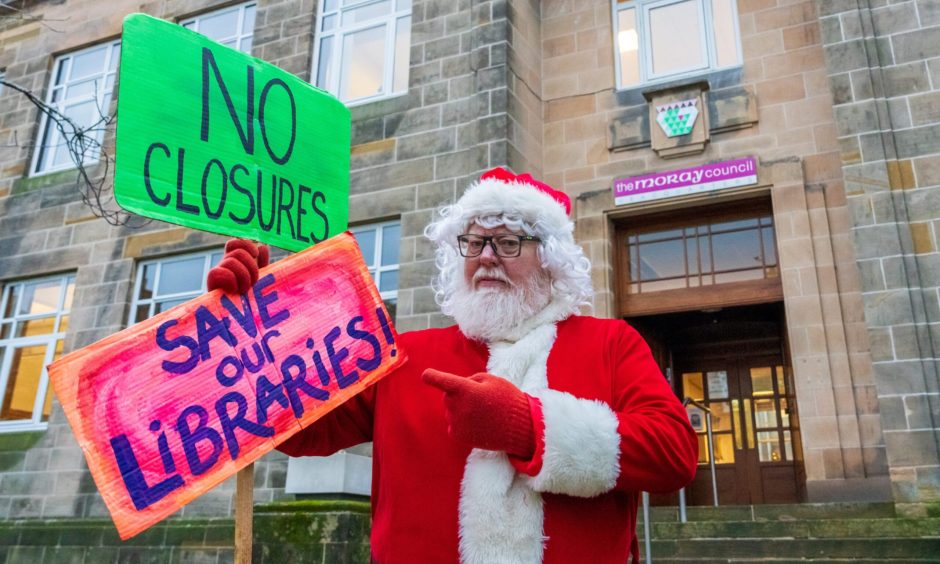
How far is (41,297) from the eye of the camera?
11078 mm

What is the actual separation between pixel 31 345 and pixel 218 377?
1060cm

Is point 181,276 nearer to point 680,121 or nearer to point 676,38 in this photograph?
point 680,121

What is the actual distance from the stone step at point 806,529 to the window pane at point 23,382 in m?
8.85

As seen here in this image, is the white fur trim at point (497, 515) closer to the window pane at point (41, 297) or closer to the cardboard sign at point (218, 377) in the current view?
the cardboard sign at point (218, 377)

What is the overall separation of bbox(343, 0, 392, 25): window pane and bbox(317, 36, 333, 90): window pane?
1.18 ft

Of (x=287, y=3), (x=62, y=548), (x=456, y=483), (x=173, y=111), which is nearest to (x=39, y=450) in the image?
(x=62, y=548)

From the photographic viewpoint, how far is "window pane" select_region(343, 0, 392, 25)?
10.2 metres

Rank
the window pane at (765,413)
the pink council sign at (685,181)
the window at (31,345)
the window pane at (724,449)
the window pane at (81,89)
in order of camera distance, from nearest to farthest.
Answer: the pink council sign at (685,181), the window pane at (765,413), the window pane at (724,449), the window at (31,345), the window pane at (81,89)

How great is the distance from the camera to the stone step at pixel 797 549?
5551 mm

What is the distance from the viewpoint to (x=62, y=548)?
893 cm

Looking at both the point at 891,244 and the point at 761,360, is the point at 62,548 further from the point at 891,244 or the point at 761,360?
the point at 891,244

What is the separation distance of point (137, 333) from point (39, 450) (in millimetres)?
9607

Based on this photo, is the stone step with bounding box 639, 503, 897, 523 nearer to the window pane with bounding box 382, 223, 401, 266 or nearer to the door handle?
the door handle

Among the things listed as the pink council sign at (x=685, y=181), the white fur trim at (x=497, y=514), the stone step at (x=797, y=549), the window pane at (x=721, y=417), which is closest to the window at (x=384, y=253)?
the pink council sign at (x=685, y=181)
